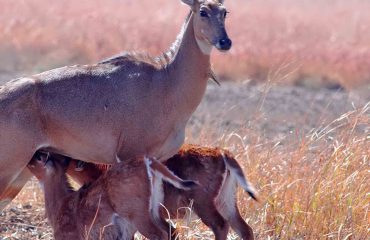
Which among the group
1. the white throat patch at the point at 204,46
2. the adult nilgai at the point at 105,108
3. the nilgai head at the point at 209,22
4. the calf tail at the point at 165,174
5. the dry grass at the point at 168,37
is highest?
the nilgai head at the point at 209,22

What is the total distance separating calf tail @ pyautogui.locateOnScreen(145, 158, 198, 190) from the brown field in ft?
1.42

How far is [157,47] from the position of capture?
967 inches

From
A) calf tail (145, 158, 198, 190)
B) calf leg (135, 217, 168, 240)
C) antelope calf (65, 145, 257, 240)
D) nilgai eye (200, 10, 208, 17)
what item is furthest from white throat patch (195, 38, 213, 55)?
calf leg (135, 217, 168, 240)

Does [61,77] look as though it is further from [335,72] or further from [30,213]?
[335,72]

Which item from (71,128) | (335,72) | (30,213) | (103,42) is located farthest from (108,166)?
(103,42)

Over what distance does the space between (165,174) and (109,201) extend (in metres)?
0.53

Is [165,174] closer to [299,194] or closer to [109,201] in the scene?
[109,201]

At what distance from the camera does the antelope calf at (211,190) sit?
8.91m

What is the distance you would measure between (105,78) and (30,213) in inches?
79.4

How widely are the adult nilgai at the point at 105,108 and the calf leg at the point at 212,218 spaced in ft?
1.74

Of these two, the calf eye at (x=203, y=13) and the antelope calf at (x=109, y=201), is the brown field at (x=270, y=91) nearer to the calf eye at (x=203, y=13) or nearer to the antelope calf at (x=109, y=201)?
the antelope calf at (x=109, y=201)

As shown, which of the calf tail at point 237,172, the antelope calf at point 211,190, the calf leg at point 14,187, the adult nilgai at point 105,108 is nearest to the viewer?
the adult nilgai at point 105,108

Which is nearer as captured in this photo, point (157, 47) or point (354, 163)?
point (354, 163)

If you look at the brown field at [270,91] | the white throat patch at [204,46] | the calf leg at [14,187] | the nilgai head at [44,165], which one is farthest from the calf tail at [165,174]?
the calf leg at [14,187]
